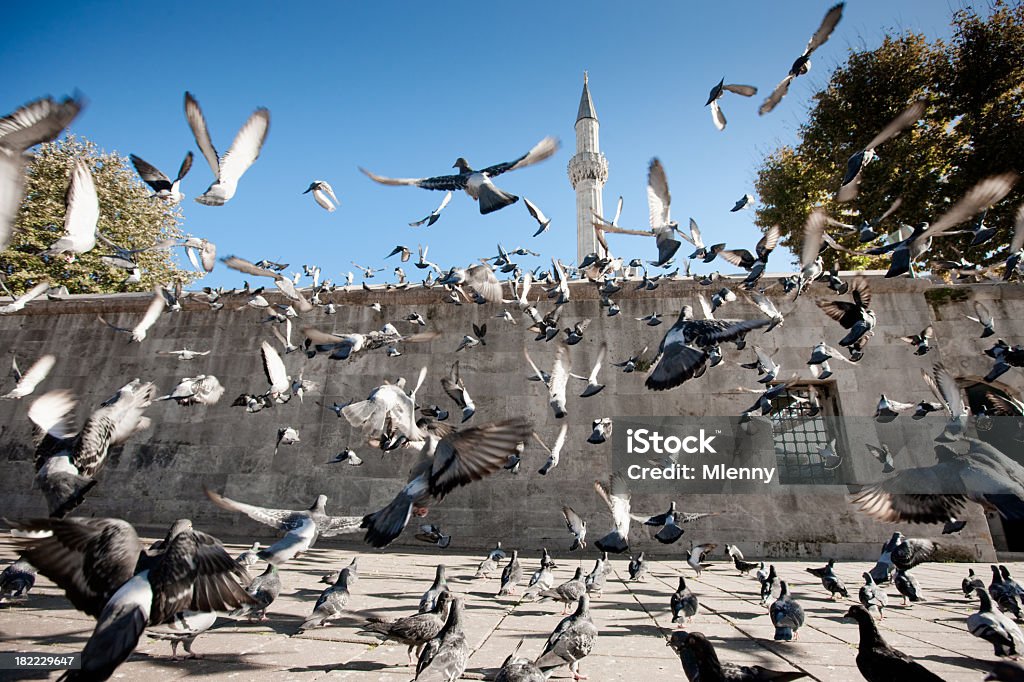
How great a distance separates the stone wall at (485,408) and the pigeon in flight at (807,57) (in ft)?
18.1

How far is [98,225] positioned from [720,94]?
2404 cm

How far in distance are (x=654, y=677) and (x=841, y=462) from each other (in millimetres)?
8681

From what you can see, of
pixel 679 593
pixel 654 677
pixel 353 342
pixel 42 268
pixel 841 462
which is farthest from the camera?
pixel 42 268

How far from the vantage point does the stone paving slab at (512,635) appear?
8.94ft

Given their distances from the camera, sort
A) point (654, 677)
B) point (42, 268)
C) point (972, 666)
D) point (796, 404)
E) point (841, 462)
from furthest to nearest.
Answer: point (42, 268) → point (796, 404) → point (841, 462) → point (972, 666) → point (654, 677)

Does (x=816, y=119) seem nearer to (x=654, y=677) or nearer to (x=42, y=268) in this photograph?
(x=654, y=677)

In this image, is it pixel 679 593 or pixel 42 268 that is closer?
pixel 679 593

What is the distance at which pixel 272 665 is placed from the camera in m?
2.69

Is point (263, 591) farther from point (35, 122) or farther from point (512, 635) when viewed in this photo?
point (35, 122)

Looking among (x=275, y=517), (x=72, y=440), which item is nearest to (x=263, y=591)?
(x=275, y=517)

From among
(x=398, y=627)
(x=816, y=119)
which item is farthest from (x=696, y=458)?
(x=816, y=119)

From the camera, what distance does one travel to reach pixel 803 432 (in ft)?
32.2

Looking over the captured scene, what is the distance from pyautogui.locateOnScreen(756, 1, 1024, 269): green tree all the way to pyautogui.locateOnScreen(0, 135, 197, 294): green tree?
24.5 m

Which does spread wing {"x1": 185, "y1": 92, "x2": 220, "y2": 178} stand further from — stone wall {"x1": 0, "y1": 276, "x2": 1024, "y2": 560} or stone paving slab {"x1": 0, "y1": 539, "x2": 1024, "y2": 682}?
stone wall {"x1": 0, "y1": 276, "x2": 1024, "y2": 560}
